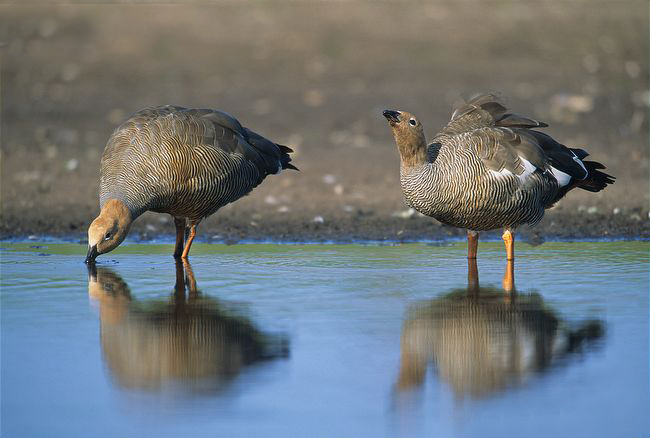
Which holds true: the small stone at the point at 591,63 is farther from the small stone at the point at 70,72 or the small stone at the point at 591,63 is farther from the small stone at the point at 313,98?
the small stone at the point at 70,72

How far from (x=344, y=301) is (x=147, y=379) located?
241 centimetres

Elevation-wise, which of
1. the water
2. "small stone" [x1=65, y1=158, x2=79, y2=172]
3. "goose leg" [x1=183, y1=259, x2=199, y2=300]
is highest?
"small stone" [x1=65, y1=158, x2=79, y2=172]

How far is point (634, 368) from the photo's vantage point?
6.86m

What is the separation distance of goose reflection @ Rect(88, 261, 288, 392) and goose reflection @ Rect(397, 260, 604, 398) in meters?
0.92

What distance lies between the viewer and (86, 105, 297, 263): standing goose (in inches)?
408

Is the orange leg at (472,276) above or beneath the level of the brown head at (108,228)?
beneath

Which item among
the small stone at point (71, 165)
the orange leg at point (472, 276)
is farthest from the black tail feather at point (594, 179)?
the small stone at point (71, 165)

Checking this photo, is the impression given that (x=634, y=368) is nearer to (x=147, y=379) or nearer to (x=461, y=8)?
(x=147, y=379)

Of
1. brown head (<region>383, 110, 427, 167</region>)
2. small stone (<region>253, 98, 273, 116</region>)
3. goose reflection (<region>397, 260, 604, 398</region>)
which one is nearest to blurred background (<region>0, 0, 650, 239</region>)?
small stone (<region>253, 98, 273, 116</region>)

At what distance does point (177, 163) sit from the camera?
1078 centimetres

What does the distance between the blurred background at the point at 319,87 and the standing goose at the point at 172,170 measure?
4.06 ft

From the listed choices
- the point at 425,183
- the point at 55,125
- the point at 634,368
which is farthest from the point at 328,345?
the point at 55,125

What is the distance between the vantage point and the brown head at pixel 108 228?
10.1m

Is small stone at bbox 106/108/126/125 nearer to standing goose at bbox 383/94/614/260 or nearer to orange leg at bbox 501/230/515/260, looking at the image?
standing goose at bbox 383/94/614/260
